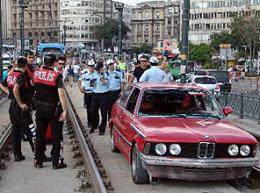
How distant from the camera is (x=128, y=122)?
8602mm

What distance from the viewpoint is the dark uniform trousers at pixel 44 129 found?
863 cm

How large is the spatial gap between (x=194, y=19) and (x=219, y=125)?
12989 centimetres

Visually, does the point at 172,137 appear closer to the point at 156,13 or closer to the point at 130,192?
the point at 130,192

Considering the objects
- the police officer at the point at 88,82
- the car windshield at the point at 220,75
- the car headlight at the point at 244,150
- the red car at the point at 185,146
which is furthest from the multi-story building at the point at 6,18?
the car headlight at the point at 244,150

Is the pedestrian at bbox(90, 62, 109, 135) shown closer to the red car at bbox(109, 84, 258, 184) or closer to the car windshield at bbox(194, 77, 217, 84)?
the red car at bbox(109, 84, 258, 184)

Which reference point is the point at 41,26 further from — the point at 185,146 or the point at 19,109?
the point at 185,146

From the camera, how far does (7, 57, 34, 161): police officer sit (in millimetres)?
9328

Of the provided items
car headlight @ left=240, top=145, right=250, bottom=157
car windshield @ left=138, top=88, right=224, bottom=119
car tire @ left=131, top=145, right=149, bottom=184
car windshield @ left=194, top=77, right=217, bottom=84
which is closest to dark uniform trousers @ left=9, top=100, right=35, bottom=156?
car windshield @ left=138, top=88, right=224, bottom=119

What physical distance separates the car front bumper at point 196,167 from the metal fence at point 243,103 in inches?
316

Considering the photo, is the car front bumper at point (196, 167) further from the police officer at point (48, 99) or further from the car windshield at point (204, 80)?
the car windshield at point (204, 80)

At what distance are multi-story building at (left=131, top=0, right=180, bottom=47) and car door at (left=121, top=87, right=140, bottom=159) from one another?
15488 cm

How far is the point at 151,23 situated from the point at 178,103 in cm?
16510

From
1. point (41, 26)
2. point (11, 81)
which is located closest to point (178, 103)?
point (11, 81)

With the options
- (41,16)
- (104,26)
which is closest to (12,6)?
(41,16)
